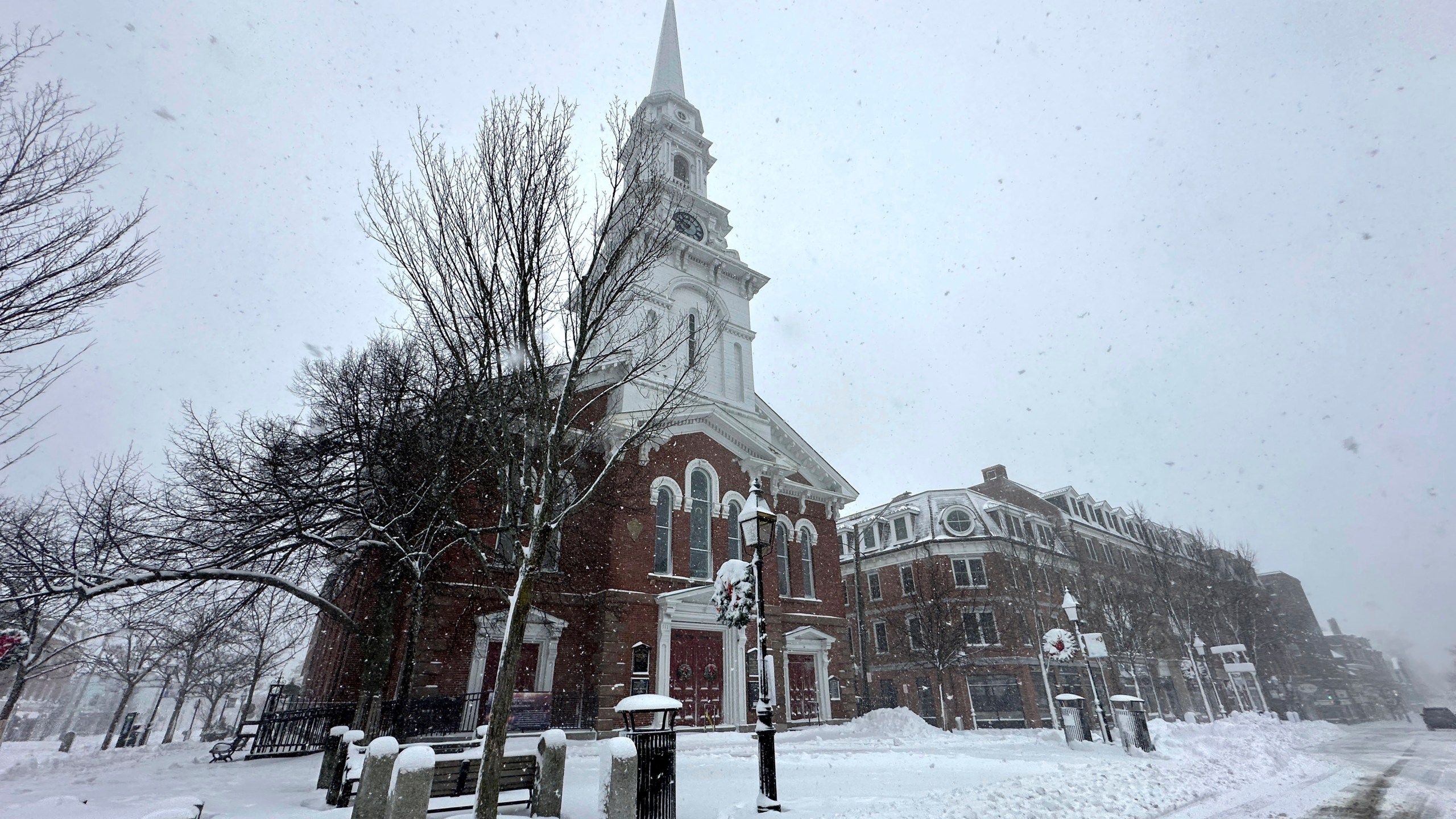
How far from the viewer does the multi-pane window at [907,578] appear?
1377 inches

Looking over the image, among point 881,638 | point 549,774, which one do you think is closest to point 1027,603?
point 881,638

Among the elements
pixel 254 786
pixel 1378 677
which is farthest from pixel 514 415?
pixel 1378 677

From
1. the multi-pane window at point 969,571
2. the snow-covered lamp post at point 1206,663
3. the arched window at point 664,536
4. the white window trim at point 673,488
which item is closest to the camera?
the arched window at point 664,536

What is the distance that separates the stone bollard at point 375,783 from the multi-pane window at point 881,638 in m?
32.6

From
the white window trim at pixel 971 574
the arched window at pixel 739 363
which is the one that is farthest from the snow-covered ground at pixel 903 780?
the white window trim at pixel 971 574

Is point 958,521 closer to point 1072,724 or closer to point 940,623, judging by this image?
point 940,623

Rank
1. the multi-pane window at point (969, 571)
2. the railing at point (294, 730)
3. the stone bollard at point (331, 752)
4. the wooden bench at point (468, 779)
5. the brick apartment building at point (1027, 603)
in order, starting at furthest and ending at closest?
1. the multi-pane window at point (969, 571)
2. the brick apartment building at point (1027, 603)
3. the railing at point (294, 730)
4. the stone bollard at point (331, 752)
5. the wooden bench at point (468, 779)

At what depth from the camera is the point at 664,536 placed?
2028cm

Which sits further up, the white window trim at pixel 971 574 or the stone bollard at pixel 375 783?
the white window trim at pixel 971 574

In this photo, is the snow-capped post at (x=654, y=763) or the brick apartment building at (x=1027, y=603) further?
the brick apartment building at (x=1027, y=603)

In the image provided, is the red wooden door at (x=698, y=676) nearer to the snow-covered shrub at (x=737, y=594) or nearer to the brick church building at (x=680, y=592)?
A: the brick church building at (x=680, y=592)

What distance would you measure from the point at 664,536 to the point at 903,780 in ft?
38.3

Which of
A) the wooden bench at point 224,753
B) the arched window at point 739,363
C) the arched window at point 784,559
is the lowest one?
the wooden bench at point 224,753

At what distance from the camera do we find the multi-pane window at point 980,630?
31984 millimetres
